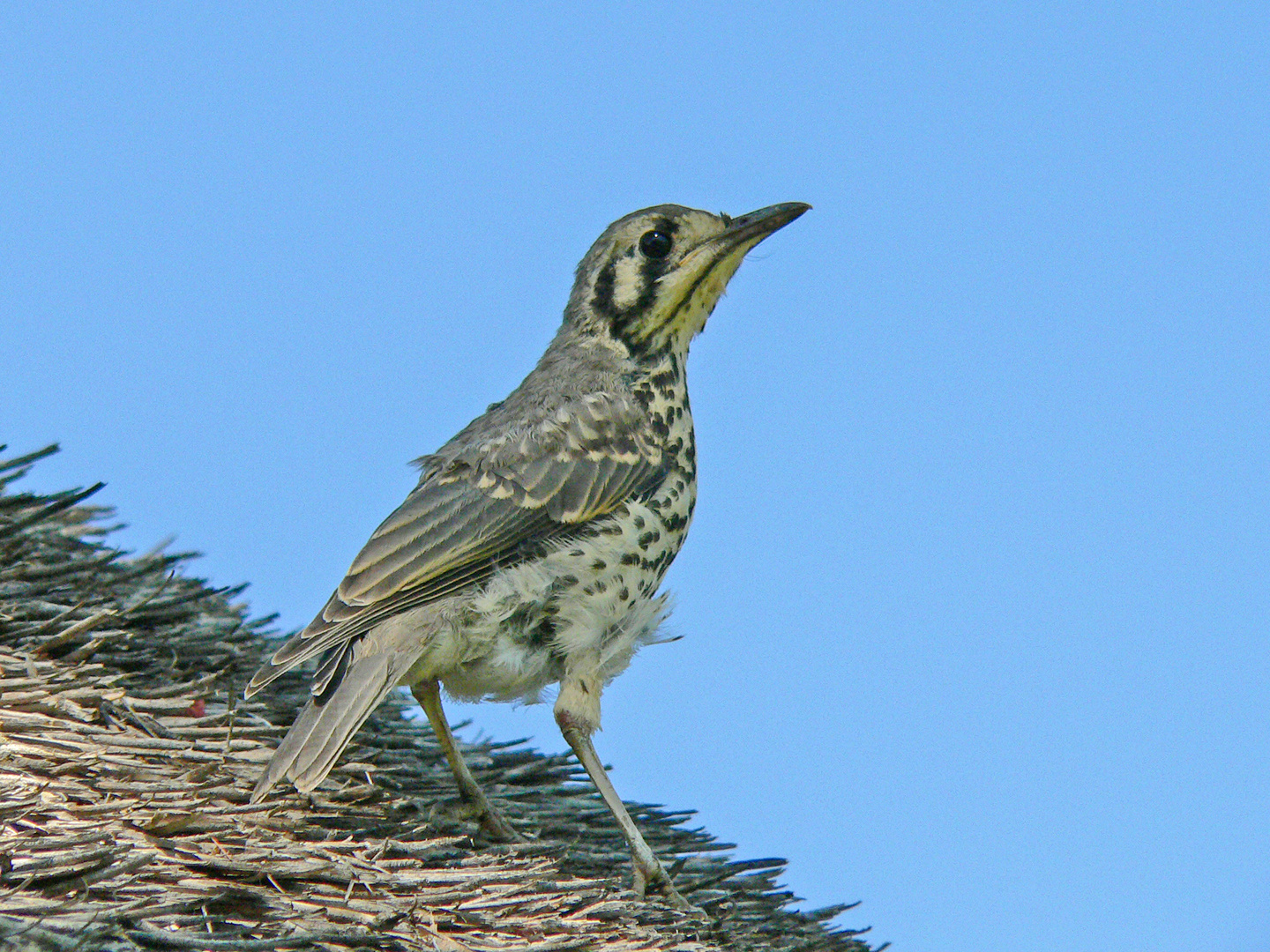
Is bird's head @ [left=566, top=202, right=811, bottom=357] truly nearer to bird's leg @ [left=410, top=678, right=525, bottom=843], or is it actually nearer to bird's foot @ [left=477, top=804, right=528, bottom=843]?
bird's leg @ [left=410, top=678, right=525, bottom=843]

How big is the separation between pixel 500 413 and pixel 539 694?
48.4 inches

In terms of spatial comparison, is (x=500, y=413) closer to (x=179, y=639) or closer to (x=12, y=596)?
(x=179, y=639)

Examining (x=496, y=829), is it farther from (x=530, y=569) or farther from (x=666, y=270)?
(x=666, y=270)

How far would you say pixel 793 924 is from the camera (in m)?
4.97

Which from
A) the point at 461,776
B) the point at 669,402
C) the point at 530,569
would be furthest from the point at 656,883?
the point at 669,402

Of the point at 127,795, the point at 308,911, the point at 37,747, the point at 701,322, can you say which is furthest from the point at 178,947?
the point at 701,322

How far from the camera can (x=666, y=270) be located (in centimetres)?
619

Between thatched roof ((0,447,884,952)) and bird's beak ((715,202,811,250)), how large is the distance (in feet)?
7.73

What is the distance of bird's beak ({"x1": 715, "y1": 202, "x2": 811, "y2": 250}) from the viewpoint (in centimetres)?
622

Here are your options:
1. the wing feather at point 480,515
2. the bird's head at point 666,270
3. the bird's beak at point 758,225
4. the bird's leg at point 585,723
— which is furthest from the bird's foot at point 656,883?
the bird's beak at point 758,225

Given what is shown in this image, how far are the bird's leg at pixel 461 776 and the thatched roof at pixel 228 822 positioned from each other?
4.0 inches

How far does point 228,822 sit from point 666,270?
323 centimetres

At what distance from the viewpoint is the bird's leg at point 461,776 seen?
468 centimetres

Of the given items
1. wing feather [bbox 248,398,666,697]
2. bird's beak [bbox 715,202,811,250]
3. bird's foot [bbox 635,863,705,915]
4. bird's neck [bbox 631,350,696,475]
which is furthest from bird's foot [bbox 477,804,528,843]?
bird's beak [bbox 715,202,811,250]
